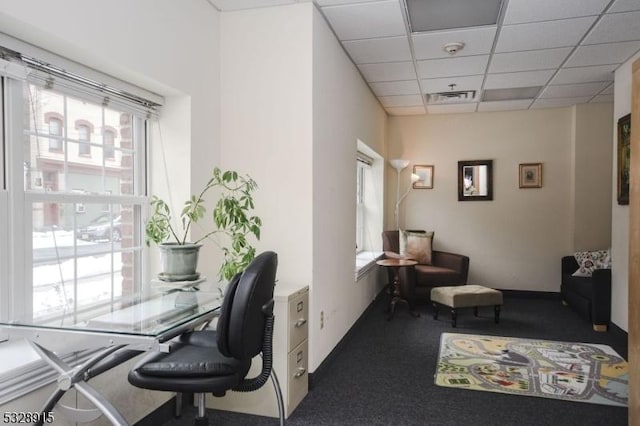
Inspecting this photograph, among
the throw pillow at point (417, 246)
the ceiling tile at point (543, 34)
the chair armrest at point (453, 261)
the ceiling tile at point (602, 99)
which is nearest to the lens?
the ceiling tile at point (543, 34)

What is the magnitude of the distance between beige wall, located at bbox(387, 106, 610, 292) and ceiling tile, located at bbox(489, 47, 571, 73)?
1.94m

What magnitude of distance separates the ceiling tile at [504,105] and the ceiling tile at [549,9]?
8.48 ft

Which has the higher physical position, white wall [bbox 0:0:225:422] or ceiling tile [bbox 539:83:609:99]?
ceiling tile [bbox 539:83:609:99]

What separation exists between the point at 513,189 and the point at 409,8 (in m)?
3.85

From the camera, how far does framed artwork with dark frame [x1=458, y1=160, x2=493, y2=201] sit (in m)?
6.28

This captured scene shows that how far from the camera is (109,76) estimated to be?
7.89 feet

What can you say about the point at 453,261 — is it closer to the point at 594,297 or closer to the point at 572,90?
the point at 594,297

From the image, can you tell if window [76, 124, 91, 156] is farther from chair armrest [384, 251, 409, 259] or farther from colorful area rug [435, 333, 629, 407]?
chair armrest [384, 251, 409, 259]

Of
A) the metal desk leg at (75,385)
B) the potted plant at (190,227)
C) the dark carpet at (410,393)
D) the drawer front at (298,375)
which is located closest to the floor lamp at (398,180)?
the dark carpet at (410,393)

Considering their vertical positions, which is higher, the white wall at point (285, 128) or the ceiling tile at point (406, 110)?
the ceiling tile at point (406, 110)

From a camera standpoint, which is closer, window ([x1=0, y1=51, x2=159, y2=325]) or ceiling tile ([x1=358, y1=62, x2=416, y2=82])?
window ([x1=0, y1=51, x2=159, y2=325])

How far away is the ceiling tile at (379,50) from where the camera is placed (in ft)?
12.2

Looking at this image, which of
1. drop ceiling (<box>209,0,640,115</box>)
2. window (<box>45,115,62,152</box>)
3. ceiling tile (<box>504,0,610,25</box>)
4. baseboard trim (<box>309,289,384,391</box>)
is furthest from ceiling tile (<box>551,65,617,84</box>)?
window (<box>45,115,62,152</box>)

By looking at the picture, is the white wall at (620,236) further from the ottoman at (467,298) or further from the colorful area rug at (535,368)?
the ottoman at (467,298)
